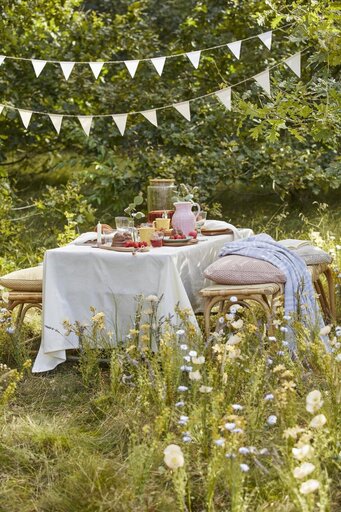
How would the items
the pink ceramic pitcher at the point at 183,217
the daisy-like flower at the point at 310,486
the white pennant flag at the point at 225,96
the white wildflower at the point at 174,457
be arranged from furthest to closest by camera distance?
the white pennant flag at the point at 225,96 < the pink ceramic pitcher at the point at 183,217 < the white wildflower at the point at 174,457 < the daisy-like flower at the point at 310,486

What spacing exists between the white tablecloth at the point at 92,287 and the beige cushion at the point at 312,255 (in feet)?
2.63

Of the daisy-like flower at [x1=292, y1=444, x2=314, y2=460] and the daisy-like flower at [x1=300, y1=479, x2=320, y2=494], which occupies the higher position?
the daisy-like flower at [x1=292, y1=444, x2=314, y2=460]

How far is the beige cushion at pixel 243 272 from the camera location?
14.3ft

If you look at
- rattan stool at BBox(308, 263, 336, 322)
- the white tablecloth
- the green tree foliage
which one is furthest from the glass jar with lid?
the green tree foliage

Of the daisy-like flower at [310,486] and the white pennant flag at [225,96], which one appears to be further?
the white pennant flag at [225,96]

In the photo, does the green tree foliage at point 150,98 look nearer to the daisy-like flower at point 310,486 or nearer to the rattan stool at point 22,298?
the rattan stool at point 22,298

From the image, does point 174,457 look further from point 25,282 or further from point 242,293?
point 25,282

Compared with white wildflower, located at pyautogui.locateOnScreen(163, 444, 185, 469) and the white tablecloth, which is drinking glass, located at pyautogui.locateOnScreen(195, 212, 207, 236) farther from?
white wildflower, located at pyautogui.locateOnScreen(163, 444, 185, 469)

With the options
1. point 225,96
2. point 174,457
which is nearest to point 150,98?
point 225,96

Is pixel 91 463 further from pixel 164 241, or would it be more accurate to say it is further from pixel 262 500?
pixel 164 241

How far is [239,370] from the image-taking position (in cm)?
370

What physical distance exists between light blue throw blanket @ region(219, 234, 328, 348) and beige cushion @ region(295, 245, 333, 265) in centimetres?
31

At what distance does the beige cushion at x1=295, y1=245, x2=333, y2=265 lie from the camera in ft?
16.4

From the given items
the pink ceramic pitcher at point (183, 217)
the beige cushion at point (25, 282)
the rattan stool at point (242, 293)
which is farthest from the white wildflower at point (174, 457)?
the pink ceramic pitcher at point (183, 217)
